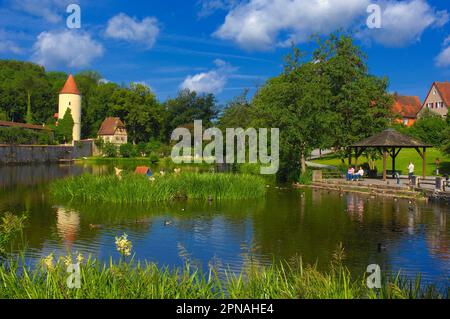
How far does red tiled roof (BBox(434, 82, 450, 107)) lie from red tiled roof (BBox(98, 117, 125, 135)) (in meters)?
54.0

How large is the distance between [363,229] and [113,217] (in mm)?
10044

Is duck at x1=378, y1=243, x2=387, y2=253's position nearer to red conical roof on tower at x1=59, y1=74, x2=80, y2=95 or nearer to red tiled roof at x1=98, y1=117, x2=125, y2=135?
red tiled roof at x1=98, y1=117, x2=125, y2=135

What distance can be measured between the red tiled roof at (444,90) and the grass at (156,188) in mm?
60312

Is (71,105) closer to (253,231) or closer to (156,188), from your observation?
(156,188)

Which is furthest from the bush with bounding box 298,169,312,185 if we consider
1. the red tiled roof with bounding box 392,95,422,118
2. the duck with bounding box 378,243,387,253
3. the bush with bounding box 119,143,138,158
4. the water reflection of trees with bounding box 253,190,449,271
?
the red tiled roof with bounding box 392,95,422,118

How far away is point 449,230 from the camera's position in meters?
18.6

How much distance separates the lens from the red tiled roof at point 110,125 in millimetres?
88438

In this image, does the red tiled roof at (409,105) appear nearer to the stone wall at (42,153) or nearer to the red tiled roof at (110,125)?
the red tiled roof at (110,125)

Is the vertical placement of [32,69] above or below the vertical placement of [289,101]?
above

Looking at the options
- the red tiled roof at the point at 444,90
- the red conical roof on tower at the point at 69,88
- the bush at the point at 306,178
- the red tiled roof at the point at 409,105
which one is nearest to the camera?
the bush at the point at 306,178

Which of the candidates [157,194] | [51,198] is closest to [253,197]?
[157,194]

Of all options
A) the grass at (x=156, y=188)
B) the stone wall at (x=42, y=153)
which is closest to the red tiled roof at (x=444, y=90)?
the stone wall at (x=42, y=153)
